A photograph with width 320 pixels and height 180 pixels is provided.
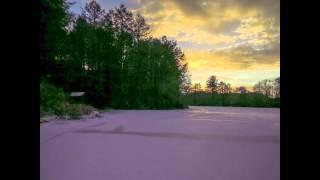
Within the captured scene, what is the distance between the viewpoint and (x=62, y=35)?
3113mm

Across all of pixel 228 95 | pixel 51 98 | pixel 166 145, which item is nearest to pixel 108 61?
pixel 51 98

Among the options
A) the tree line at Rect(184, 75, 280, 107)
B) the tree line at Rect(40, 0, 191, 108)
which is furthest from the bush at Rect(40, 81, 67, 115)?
the tree line at Rect(184, 75, 280, 107)

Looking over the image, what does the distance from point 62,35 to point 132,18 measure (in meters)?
0.57

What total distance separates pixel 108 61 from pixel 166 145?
2.65 feet

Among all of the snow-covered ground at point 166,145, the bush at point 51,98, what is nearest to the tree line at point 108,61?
the bush at point 51,98

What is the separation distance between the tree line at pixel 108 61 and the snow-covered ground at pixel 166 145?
0.50 ft

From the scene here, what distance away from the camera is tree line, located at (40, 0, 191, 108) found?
3.08m

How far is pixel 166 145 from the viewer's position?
2.98 meters

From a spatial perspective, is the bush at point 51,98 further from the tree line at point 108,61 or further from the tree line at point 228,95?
the tree line at point 228,95

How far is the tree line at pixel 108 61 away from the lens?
10.1ft

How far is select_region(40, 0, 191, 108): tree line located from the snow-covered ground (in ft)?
0.50

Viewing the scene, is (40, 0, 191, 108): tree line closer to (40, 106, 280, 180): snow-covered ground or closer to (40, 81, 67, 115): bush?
(40, 81, 67, 115): bush
